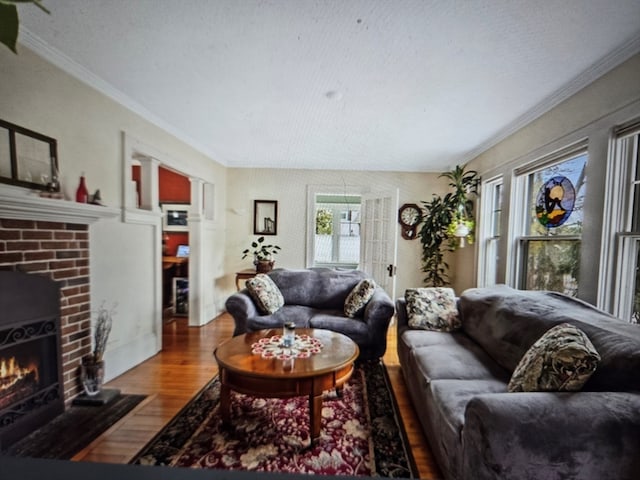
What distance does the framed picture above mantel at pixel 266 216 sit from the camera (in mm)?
5027

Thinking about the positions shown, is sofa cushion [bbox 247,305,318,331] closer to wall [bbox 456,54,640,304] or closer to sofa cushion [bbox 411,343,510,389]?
sofa cushion [bbox 411,343,510,389]

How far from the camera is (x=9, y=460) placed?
0.40m

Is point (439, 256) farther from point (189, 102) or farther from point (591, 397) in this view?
point (189, 102)

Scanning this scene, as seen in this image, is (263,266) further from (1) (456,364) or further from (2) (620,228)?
(2) (620,228)

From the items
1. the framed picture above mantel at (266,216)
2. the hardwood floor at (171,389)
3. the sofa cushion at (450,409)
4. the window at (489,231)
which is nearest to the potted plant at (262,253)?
the framed picture above mantel at (266,216)

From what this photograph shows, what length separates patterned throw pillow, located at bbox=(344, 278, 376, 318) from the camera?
316 cm

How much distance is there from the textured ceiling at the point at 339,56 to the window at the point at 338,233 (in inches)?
139

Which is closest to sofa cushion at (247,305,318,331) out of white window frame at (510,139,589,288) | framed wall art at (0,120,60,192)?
framed wall art at (0,120,60,192)

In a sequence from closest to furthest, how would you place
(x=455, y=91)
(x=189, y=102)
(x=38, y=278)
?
1. (x=38, y=278)
2. (x=455, y=91)
3. (x=189, y=102)

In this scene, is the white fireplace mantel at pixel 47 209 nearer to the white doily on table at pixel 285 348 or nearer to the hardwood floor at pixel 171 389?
the hardwood floor at pixel 171 389

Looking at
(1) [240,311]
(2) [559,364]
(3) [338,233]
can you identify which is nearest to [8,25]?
(2) [559,364]

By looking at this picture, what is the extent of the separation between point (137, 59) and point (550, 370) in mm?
3052

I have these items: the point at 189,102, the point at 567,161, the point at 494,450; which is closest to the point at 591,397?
the point at 494,450

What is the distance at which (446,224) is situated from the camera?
435cm
